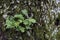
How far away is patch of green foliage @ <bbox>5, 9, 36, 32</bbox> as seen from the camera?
2264 millimetres

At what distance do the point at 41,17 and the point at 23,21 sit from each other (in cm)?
28

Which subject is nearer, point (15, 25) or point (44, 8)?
point (15, 25)

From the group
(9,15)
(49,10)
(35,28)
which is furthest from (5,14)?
(49,10)

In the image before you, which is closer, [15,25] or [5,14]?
[15,25]

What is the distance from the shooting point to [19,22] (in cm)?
228

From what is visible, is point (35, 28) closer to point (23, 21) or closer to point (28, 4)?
point (23, 21)

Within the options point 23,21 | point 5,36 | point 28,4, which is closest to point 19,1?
point 28,4

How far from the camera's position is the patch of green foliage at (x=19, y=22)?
2264mm

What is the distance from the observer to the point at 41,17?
239 centimetres

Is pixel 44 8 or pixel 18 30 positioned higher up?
pixel 44 8

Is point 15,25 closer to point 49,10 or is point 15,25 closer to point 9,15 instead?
point 9,15

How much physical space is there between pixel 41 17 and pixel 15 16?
0.39m

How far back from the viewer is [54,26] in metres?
2.38

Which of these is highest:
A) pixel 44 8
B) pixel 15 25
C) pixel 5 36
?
pixel 44 8
